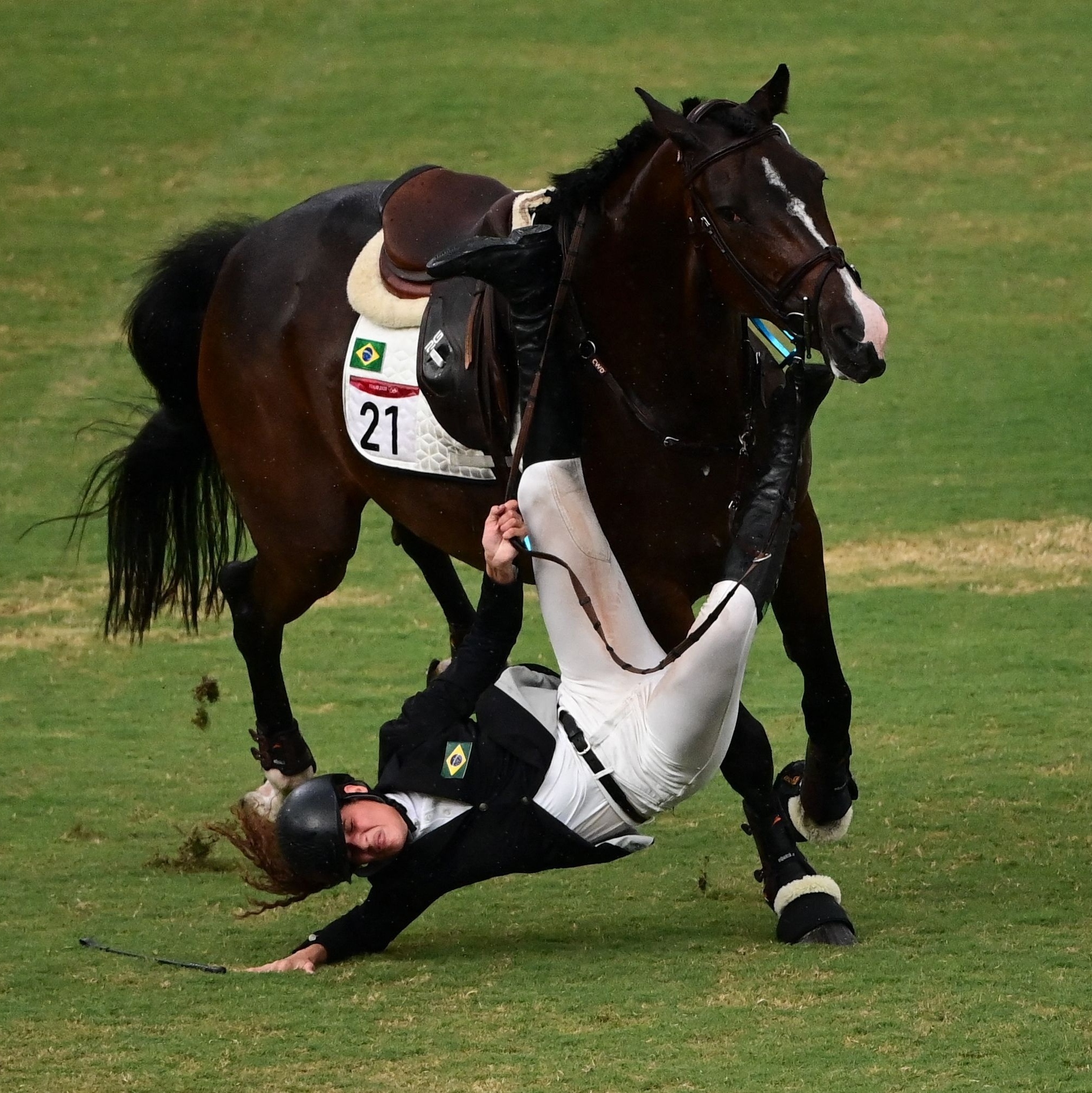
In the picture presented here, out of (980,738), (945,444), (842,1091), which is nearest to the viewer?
(842,1091)

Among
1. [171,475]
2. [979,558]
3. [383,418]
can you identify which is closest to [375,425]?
[383,418]

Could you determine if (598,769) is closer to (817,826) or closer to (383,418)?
(817,826)

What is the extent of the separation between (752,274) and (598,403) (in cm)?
61


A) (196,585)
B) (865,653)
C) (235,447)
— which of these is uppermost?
(235,447)

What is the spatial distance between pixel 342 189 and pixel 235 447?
0.88 metres

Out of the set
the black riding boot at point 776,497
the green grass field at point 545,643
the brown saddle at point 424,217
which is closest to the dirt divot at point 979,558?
the green grass field at point 545,643

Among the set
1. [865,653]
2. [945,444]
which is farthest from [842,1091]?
[945,444]

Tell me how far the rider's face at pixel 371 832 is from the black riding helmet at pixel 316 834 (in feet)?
0.05

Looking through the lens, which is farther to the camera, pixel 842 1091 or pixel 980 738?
pixel 980 738

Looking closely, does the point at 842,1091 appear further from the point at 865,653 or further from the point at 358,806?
the point at 865,653

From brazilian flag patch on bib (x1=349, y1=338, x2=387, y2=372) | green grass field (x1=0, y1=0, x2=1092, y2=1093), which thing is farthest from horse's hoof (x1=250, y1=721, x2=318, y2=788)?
brazilian flag patch on bib (x1=349, y1=338, x2=387, y2=372)

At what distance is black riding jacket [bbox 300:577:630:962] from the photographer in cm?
464

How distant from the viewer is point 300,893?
464cm

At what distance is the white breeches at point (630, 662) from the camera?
427cm
